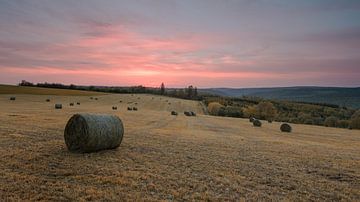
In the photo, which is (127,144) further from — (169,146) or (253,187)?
(253,187)

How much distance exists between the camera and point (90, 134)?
39.5ft

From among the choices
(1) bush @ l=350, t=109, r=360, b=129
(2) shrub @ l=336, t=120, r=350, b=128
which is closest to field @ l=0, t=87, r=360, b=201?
(1) bush @ l=350, t=109, r=360, b=129

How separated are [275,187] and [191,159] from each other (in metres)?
3.74

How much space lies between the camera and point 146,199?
764 cm

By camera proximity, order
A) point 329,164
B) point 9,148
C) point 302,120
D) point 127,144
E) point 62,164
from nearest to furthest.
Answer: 1. point 62,164
2. point 9,148
3. point 329,164
4. point 127,144
5. point 302,120

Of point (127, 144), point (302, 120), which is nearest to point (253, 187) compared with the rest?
point (127, 144)

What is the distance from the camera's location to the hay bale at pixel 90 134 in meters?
12.1

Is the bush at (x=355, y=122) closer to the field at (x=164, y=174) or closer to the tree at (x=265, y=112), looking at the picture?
the tree at (x=265, y=112)

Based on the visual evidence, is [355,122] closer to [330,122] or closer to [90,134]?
[330,122]

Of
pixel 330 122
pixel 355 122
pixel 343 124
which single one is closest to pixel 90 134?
pixel 355 122

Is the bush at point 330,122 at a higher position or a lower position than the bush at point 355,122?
lower

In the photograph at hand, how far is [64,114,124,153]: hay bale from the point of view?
39.5 feet

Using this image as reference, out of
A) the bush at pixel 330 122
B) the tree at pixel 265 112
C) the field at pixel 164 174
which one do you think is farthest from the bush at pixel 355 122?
the field at pixel 164 174

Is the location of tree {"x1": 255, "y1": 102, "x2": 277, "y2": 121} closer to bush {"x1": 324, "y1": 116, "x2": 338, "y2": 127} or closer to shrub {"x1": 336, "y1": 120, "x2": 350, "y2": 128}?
bush {"x1": 324, "y1": 116, "x2": 338, "y2": 127}
